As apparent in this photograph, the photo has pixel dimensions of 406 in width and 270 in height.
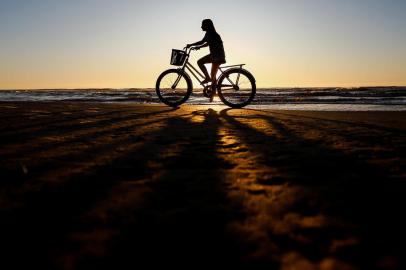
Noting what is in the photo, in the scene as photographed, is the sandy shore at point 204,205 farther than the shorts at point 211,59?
No

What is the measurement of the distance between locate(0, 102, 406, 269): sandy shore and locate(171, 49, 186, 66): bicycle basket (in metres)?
5.83

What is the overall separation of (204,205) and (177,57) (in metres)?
7.61

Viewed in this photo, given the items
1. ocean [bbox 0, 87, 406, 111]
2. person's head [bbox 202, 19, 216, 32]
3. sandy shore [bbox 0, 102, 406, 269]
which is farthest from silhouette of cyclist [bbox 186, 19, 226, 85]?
sandy shore [bbox 0, 102, 406, 269]

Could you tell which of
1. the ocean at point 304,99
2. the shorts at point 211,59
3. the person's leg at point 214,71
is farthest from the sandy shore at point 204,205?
the ocean at point 304,99

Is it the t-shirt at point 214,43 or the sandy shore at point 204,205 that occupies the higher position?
the t-shirt at point 214,43

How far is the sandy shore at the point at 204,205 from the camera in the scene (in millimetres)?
1314

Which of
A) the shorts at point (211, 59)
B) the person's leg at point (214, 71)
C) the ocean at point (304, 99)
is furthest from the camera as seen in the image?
the ocean at point (304, 99)

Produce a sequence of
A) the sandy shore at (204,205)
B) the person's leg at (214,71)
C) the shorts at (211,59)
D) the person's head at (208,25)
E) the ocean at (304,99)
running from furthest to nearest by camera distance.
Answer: the ocean at (304,99) → the person's leg at (214,71) → the shorts at (211,59) → the person's head at (208,25) → the sandy shore at (204,205)

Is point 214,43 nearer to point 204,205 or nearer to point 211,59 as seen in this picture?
point 211,59

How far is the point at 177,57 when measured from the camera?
903 centimetres

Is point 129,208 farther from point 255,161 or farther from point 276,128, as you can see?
point 276,128

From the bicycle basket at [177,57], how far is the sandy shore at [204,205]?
583 centimetres

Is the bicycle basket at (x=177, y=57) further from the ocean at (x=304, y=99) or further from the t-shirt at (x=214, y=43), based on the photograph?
the ocean at (x=304, y=99)

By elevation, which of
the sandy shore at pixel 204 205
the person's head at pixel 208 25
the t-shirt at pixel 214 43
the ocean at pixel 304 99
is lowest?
the ocean at pixel 304 99
